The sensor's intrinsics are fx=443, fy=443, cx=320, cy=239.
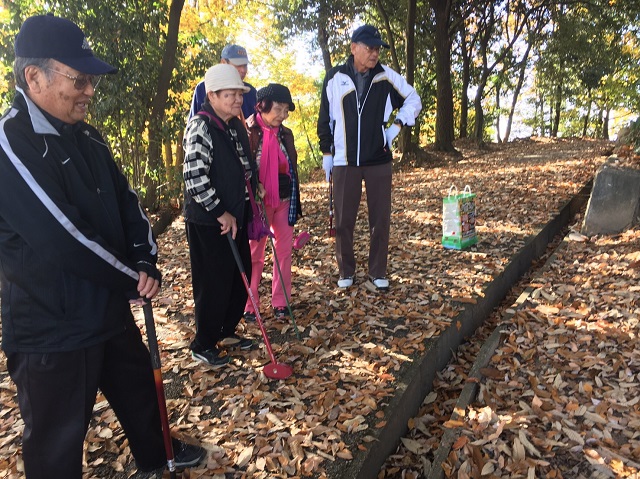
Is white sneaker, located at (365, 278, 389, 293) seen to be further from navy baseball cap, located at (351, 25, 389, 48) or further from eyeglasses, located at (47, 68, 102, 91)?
eyeglasses, located at (47, 68, 102, 91)

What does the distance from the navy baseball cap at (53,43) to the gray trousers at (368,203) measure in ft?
9.77

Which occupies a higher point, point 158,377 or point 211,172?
point 211,172

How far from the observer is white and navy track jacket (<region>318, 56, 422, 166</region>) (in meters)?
4.45

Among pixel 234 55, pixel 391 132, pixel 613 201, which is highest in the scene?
pixel 234 55

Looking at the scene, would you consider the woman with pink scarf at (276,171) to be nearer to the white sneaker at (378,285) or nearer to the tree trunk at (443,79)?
the white sneaker at (378,285)

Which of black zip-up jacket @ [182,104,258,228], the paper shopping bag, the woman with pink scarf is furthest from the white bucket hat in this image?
the paper shopping bag

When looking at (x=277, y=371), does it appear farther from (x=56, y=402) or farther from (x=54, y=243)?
(x=54, y=243)

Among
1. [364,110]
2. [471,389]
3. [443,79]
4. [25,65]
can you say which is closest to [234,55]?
[364,110]

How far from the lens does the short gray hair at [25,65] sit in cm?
180

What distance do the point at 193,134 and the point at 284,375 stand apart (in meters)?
1.91

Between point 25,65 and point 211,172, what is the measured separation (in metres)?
1.49

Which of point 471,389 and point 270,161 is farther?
point 270,161

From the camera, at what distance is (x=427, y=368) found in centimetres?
369

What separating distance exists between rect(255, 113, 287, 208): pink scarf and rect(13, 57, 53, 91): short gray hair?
217 cm
